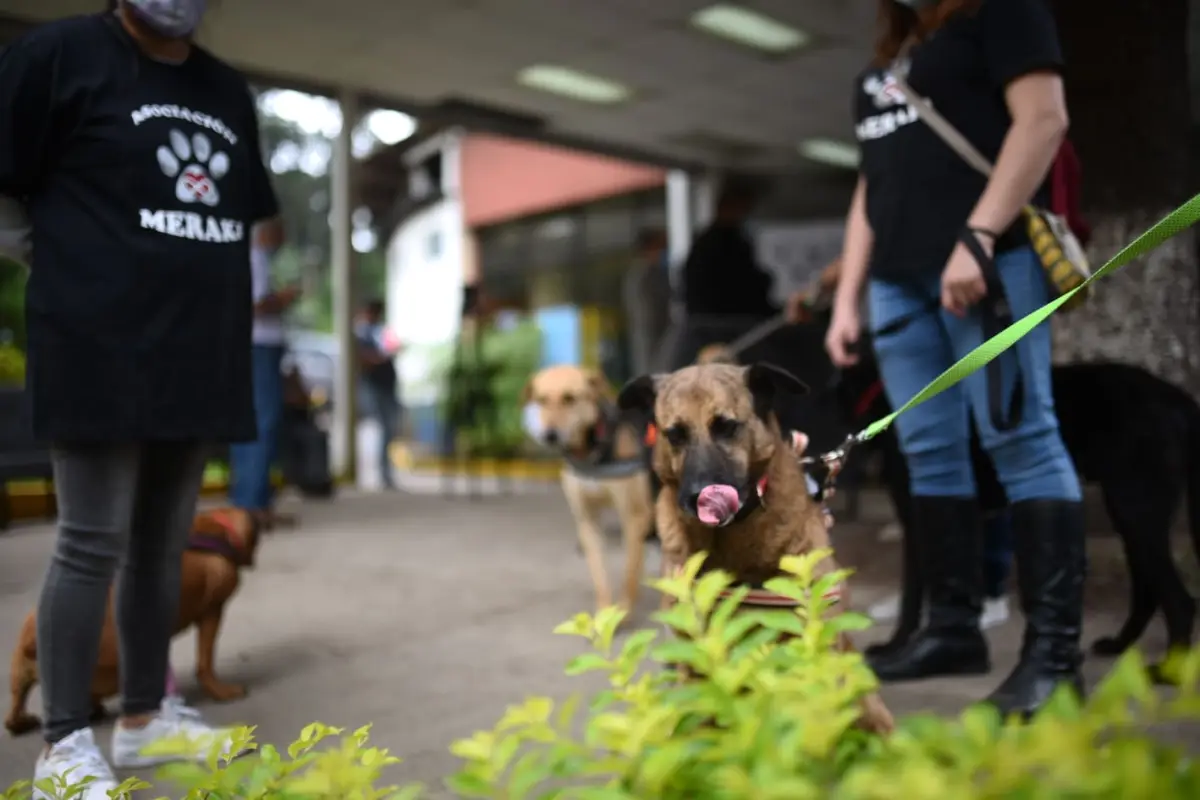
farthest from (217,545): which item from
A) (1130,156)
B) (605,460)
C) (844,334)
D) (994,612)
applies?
(1130,156)

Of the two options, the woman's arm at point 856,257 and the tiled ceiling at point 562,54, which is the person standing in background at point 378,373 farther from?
the woman's arm at point 856,257

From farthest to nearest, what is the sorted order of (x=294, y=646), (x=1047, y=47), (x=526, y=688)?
1. (x=294, y=646)
2. (x=526, y=688)
3. (x=1047, y=47)

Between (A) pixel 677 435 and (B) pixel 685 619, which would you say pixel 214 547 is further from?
(B) pixel 685 619

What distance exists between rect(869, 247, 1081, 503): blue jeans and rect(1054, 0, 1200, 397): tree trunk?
2.01 m

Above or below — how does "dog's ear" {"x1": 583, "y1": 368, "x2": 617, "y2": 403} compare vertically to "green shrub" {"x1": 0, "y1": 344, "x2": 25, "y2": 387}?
below

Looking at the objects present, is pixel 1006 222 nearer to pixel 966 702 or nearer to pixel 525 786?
pixel 966 702

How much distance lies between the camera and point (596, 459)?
12.3 feet

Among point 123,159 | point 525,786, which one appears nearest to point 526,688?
point 123,159

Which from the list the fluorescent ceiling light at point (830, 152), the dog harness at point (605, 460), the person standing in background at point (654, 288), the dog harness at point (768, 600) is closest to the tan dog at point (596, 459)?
the dog harness at point (605, 460)

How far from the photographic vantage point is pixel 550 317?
39.4 ft

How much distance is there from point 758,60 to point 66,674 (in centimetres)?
873

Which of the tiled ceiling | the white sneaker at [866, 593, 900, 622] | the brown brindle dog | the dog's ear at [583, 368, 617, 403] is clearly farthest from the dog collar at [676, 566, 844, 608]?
the tiled ceiling

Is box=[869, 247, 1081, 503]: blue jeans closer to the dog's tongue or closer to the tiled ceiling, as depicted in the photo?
the dog's tongue

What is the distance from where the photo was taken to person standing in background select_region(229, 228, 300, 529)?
5.39m
